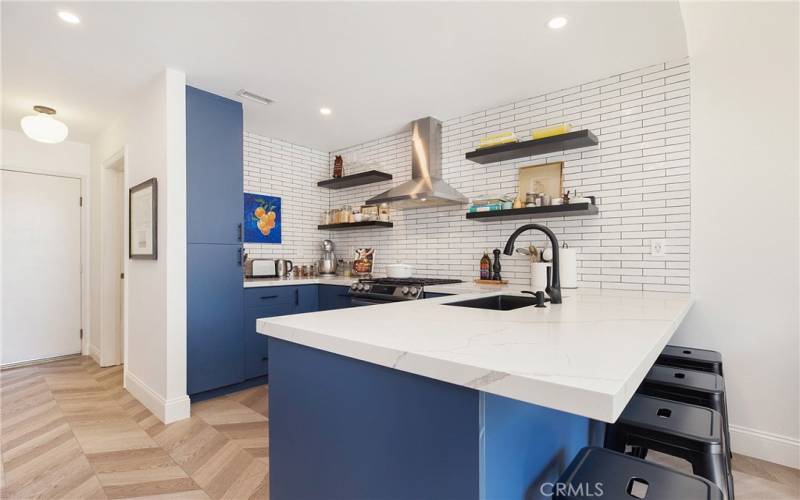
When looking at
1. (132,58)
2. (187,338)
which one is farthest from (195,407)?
(132,58)

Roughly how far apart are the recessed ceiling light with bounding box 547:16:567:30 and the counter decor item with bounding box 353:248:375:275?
2.68 meters

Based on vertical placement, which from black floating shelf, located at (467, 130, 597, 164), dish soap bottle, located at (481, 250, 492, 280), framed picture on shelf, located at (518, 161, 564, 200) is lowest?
dish soap bottle, located at (481, 250, 492, 280)

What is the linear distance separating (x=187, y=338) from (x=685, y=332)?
11.0 ft

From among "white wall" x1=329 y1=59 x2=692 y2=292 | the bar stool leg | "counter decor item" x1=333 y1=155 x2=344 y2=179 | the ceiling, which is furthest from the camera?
"counter decor item" x1=333 y1=155 x2=344 y2=179

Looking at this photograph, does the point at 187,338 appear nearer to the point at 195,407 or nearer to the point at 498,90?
the point at 195,407

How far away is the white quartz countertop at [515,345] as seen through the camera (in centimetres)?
66

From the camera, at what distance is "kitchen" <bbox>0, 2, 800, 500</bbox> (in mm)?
978

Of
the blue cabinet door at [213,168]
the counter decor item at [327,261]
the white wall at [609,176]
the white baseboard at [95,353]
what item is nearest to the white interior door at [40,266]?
the white baseboard at [95,353]

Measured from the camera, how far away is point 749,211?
2.24 meters

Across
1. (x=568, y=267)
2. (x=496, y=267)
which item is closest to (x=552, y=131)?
(x=568, y=267)

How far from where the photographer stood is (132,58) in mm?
2492

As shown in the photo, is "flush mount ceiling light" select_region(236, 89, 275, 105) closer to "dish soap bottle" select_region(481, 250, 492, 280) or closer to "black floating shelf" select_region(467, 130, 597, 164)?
"black floating shelf" select_region(467, 130, 597, 164)

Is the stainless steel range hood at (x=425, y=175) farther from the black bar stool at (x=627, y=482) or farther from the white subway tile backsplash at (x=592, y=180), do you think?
the black bar stool at (x=627, y=482)

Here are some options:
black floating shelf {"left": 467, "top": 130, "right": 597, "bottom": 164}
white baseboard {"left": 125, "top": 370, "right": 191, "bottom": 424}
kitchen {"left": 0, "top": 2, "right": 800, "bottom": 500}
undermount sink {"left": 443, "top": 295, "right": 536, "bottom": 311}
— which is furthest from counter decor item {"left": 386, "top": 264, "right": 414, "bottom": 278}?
white baseboard {"left": 125, "top": 370, "right": 191, "bottom": 424}
